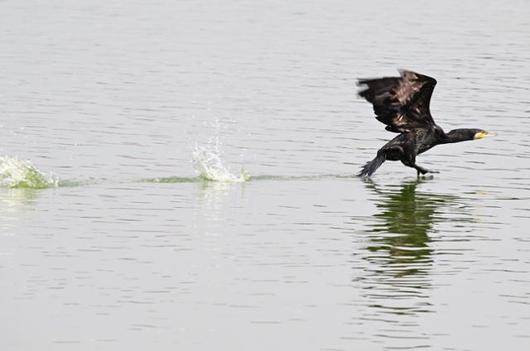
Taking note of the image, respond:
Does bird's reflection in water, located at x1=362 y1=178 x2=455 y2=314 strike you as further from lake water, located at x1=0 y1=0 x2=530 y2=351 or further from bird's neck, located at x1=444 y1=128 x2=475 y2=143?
bird's neck, located at x1=444 y1=128 x2=475 y2=143

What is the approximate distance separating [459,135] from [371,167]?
4.34 feet

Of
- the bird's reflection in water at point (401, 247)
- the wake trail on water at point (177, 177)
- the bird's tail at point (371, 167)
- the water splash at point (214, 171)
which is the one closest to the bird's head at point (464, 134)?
the bird's reflection in water at point (401, 247)

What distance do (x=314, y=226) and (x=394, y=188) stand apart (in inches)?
114

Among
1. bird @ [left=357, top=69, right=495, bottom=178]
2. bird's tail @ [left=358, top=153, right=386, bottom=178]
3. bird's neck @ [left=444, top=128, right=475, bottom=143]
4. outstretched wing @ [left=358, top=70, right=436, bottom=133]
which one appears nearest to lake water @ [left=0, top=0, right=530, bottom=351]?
bird's tail @ [left=358, top=153, right=386, bottom=178]

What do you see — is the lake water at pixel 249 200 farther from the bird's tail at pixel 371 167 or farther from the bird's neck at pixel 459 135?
the bird's neck at pixel 459 135

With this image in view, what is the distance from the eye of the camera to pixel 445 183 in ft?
55.2

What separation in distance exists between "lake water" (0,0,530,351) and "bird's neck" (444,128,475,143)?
0.42 meters

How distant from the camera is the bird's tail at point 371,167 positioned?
16.6 m

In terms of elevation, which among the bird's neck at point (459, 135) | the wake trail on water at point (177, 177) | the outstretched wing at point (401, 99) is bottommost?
the wake trail on water at point (177, 177)

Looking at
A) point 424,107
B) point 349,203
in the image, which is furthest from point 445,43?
point 349,203

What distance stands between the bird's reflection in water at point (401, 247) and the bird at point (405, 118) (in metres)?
0.32

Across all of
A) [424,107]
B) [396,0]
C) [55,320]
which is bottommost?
[55,320]

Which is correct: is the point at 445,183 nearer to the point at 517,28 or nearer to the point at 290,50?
the point at 290,50

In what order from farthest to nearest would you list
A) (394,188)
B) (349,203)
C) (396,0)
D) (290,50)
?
(396,0)
(290,50)
(394,188)
(349,203)
